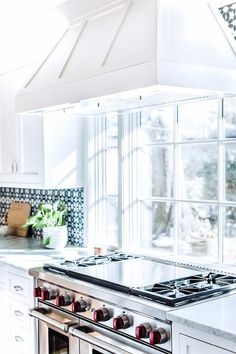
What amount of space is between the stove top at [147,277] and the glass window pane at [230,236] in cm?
24

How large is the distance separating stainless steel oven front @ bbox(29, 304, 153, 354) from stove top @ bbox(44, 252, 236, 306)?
21 centimetres

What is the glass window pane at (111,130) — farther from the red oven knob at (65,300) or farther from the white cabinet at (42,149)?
the red oven knob at (65,300)

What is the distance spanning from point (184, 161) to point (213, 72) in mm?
905

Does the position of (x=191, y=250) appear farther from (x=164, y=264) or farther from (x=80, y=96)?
(x=80, y=96)

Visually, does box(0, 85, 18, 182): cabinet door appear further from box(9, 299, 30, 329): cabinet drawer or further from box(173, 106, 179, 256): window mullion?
box(173, 106, 179, 256): window mullion

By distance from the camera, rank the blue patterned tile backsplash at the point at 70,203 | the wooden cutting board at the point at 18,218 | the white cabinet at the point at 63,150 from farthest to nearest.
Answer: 1. the wooden cutting board at the point at 18,218
2. the blue patterned tile backsplash at the point at 70,203
3. the white cabinet at the point at 63,150

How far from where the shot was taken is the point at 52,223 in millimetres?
3367

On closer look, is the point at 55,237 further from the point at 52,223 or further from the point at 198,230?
the point at 198,230

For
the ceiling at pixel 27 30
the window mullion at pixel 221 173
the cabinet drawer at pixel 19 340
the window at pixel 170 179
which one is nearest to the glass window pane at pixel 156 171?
the window at pixel 170 179

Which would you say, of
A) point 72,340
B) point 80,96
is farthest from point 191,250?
point 80,96

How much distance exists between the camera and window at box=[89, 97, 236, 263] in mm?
2635

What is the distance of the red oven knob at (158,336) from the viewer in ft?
6.10

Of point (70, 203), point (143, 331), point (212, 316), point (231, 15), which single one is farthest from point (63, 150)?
point (212, 316)

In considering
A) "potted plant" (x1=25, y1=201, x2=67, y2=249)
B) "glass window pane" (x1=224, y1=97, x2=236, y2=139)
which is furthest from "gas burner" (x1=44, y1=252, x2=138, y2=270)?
"glass window pane" (x1=224, y1=97, x2=236, y2=139)
